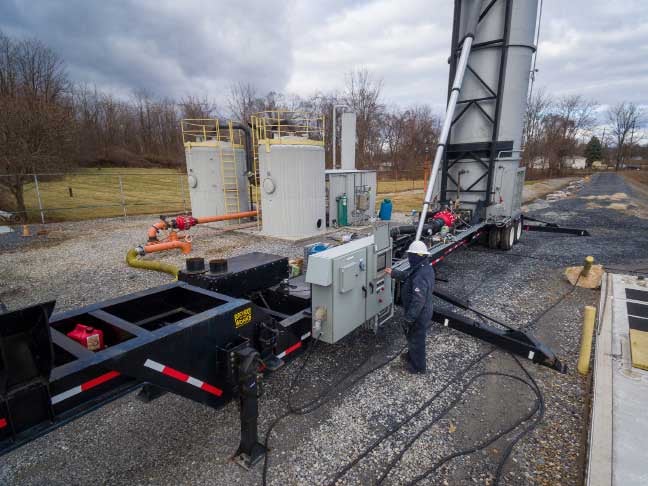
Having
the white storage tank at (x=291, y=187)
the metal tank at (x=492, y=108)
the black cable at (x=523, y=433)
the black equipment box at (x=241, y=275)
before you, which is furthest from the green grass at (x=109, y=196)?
the black cable at (x=523, y=433)

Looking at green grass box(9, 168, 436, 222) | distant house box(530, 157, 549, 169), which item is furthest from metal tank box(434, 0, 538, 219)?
distant house box(530, 157, 549, 169)

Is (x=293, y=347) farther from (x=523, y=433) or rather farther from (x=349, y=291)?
(x=523, y=433)

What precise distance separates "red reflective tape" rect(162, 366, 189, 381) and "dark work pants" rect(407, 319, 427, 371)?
2741 millimetres

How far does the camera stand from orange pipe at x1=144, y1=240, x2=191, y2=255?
10.0m

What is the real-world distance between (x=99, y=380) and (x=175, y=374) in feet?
1.83

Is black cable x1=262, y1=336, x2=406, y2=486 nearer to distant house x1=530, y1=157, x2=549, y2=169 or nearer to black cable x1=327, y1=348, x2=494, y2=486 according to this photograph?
black cable x1=327, y1=348, x2=494, y2=486

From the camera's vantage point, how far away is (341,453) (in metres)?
3.35

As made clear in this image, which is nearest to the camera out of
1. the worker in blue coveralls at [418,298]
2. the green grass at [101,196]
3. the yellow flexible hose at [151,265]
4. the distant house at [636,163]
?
the worker in blue coveralls at [418,298]

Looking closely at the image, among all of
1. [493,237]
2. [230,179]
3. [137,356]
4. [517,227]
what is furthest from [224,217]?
[137,356]

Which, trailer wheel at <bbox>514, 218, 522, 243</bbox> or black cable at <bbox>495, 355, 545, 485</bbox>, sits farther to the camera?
trailer wheel at <bbox>514, 218, 522, 243</bbox>

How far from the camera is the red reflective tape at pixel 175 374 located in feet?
8.45

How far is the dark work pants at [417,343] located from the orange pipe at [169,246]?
26.7ft

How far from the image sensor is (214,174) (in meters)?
15.0

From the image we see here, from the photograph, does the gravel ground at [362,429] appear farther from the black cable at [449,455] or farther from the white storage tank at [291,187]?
the white storage tank at [291,187]
